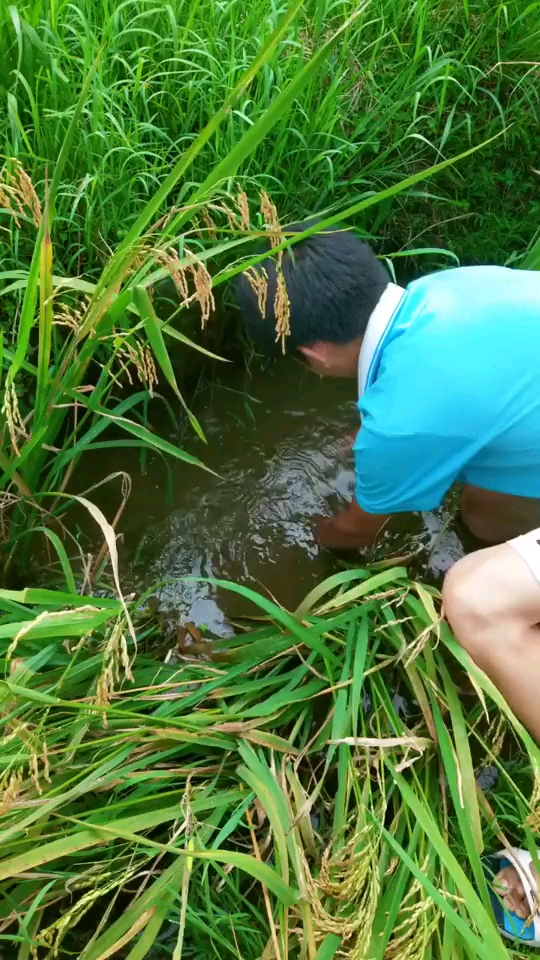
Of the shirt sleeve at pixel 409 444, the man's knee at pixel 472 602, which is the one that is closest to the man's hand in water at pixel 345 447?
the shirt sleeve at pixel 409 444

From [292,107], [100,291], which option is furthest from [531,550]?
[292,107]

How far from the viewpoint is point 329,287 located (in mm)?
1433

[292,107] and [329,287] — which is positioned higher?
[292,107]

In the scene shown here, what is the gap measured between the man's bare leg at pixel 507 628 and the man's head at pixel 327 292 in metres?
0.60

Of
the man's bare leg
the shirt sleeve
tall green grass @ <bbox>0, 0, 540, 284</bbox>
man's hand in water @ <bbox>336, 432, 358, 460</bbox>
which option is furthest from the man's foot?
tall green grass @ <bbox>0, 0, 540, 284</bbox>

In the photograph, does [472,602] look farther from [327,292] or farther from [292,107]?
[292,107]

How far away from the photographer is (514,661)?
4.23ft

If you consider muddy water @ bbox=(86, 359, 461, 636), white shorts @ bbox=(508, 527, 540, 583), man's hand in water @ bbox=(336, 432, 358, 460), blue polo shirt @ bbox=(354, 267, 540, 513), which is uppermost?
blue polo shirt @ bbox=(354, 267, 540, 513)

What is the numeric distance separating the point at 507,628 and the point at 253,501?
1031 millimetres

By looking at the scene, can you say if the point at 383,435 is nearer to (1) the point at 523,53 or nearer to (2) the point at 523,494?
(2) the point at 523,494

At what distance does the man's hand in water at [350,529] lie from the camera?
186 cm

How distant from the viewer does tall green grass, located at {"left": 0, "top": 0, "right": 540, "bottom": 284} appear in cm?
179

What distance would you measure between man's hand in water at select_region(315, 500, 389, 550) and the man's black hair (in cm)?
53

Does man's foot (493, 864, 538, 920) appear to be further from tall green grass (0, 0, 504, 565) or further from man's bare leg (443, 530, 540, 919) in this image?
tall green grass (0, 0, 504, 565)
